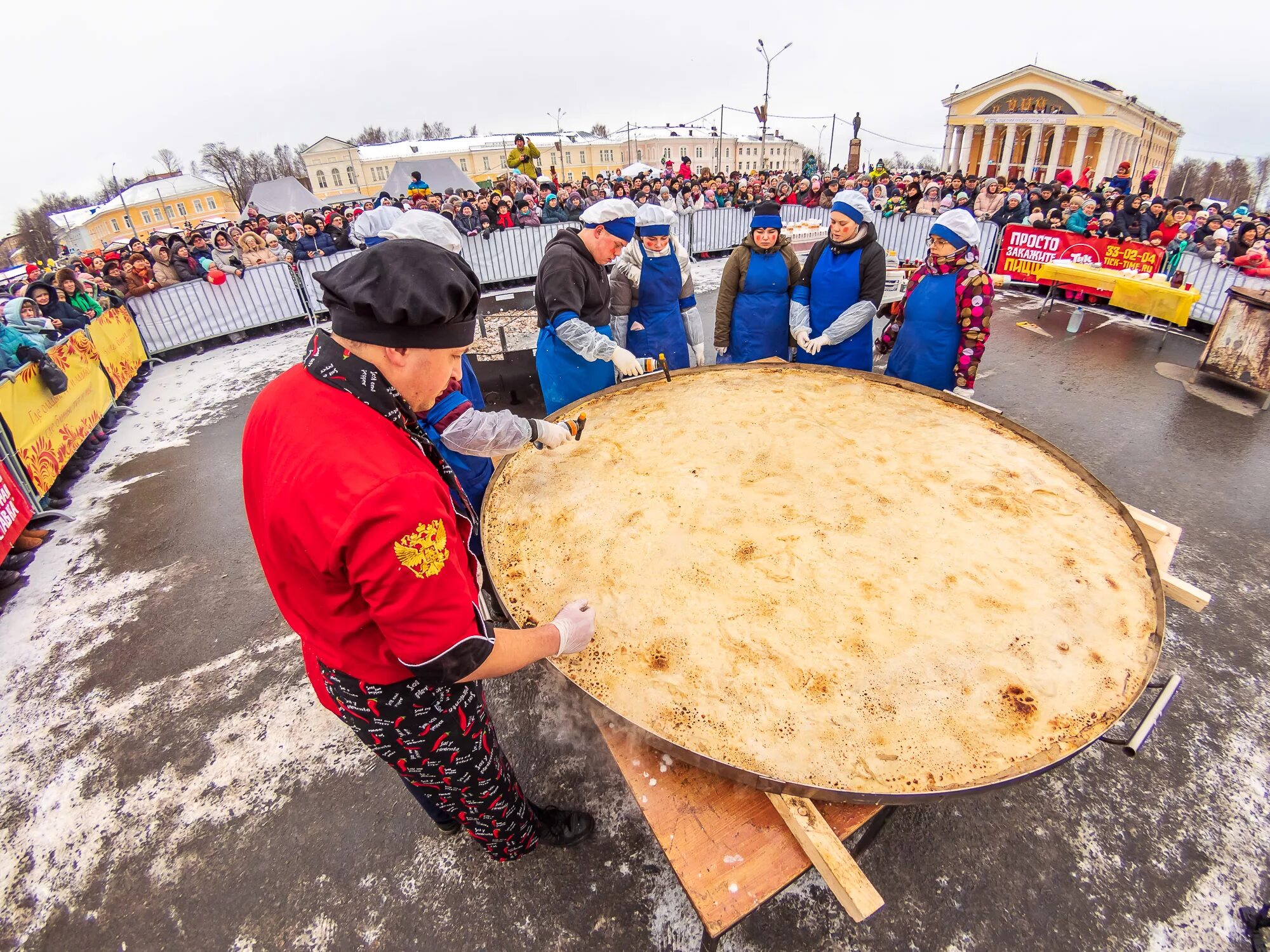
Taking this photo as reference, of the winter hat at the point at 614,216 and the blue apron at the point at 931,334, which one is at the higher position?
the winter hat at the point at 614,216

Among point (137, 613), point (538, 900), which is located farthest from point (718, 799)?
point (137, 613)

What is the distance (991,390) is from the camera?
5.98 meters

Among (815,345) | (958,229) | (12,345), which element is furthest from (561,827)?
(12,345)

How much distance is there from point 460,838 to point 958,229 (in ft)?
13.6

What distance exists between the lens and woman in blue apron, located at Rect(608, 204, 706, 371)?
388 centimetres

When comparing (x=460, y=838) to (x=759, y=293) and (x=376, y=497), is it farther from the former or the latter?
(x=759, y=293)

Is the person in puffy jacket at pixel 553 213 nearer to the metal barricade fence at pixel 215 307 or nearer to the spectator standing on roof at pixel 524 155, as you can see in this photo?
the metal barricade fence at pixel 215 307

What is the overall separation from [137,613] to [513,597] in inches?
134

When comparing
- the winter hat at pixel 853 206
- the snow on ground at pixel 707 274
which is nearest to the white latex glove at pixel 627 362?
the winter hat at pixel 853 206

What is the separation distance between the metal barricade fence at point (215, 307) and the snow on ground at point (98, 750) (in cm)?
596

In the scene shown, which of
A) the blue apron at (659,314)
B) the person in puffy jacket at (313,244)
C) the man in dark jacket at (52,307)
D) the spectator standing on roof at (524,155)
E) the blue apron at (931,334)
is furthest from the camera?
the spectator standing on roof at (524,155)

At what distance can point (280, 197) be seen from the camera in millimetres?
17203

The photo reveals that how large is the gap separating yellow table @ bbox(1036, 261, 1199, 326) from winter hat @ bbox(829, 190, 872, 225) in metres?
6.01

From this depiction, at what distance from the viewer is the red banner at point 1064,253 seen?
7.61 m
